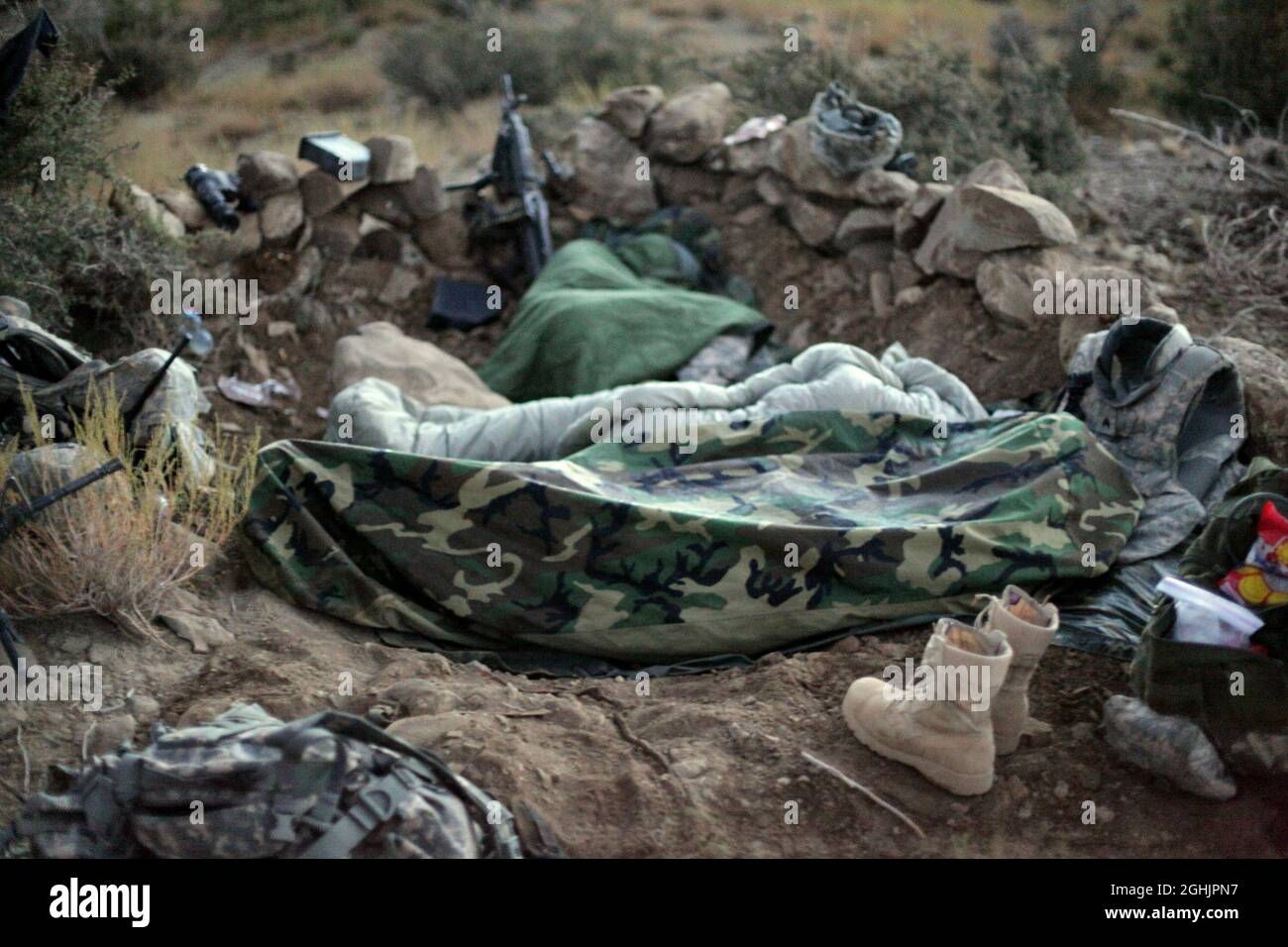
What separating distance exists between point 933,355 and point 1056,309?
20.8 inches

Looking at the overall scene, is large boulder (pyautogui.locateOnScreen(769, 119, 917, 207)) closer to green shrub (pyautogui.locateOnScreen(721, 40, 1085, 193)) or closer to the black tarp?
green shrub (pyautogui.locateOnScreen(721, 40, 1085, 193))

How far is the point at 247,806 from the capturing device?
1.98 m

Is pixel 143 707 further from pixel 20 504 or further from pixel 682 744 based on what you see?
pixel 682 744

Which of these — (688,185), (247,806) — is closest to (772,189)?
(688,185)

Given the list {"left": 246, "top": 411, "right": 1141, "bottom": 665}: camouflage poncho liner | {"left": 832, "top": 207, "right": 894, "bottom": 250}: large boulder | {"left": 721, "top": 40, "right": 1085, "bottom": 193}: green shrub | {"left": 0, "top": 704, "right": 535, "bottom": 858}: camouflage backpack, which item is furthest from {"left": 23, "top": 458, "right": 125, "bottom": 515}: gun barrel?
{"left": 721, "top": 40, "right": 1085, "bottom": 193}: green shrub

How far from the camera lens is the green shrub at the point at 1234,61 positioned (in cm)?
678

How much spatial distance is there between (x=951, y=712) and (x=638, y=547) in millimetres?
1027

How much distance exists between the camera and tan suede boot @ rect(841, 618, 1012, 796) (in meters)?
2.32

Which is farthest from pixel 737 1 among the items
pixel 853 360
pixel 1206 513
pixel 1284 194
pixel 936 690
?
pixel 936 690

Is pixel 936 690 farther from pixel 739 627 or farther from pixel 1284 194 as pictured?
pixel 1284 194

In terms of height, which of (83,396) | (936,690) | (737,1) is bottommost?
(936,690)

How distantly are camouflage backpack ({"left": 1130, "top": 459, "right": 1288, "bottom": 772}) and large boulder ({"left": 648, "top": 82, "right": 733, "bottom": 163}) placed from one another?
152 inches

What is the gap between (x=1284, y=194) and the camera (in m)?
5.16

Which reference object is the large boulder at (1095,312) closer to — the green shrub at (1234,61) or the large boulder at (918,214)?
the large boulder at (918,214)
